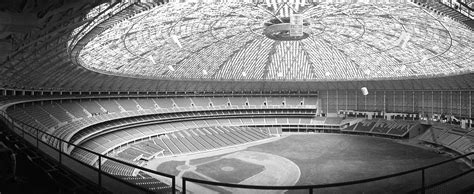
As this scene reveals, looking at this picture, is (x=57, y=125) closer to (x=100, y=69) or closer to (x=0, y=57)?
(x=100, y=69)

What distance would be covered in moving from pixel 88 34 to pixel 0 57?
709 centimetres

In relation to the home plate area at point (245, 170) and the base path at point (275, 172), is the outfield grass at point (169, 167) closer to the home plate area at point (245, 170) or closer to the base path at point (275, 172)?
the home plate area at point (245, 170)

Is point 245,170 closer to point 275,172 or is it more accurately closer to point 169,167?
point 275,172

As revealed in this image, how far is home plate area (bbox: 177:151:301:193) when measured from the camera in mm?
37688

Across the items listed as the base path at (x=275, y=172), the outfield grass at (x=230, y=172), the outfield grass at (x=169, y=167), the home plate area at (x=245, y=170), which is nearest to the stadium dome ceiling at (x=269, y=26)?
the outfield grass at (x=169, y=167)

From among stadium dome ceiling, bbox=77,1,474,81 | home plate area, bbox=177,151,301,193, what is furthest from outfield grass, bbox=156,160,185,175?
stadium dome ceiling, bbox=77,1,474,81

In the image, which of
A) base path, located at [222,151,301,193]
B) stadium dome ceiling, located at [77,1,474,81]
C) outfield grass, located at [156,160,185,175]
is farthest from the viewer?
outfield grass, located at [156,160,185,175]

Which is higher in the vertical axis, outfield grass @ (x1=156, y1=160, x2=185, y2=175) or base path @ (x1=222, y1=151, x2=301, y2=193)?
outfield grass @ (x1=156, y1=160, x2=185, y2=175)

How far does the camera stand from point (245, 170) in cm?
4200

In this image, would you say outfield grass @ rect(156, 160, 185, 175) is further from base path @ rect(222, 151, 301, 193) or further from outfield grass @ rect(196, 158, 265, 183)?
base path @ rect(222, 151, 301, 193)

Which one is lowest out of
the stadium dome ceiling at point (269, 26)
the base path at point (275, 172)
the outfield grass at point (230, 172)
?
the base path at point (275, 172)

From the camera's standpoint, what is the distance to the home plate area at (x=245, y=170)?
37.7 m

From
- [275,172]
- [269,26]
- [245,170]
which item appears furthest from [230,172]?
[269,26]

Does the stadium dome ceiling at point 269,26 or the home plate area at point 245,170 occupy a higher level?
the stadium dome ceiling at point 269,26
